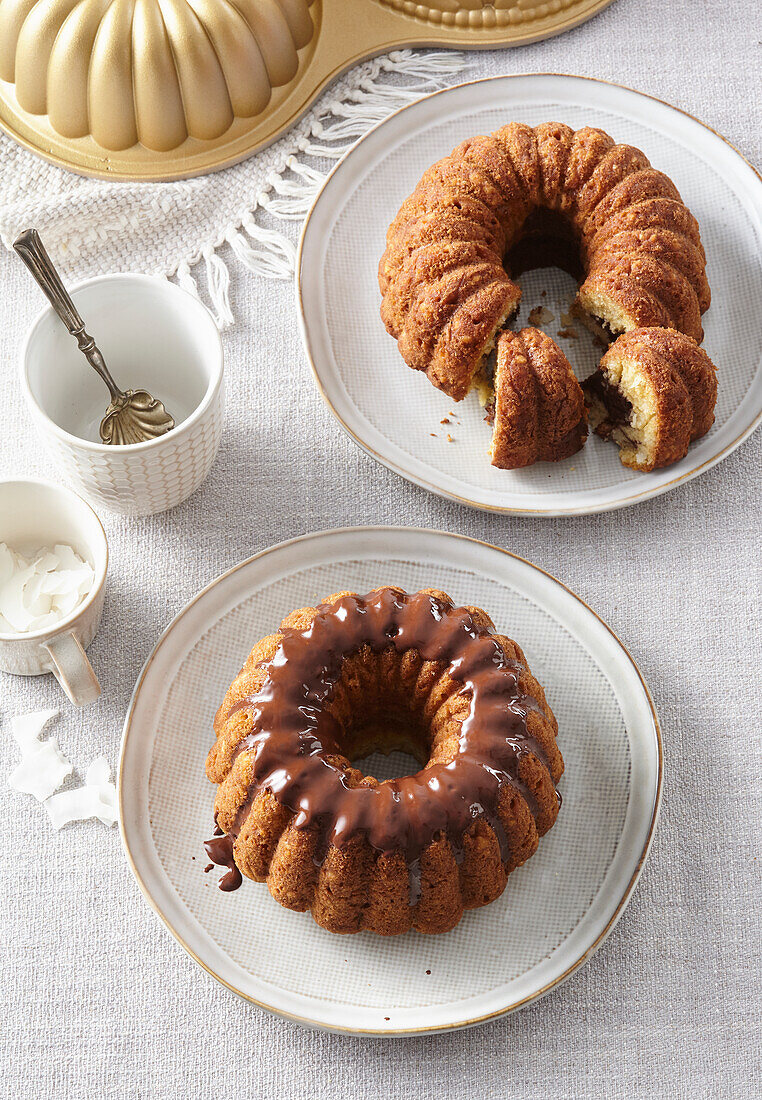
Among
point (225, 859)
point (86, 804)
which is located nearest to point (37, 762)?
point (86, 804)

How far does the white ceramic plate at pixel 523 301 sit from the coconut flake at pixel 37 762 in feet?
2.49

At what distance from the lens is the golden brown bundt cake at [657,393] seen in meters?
1.94

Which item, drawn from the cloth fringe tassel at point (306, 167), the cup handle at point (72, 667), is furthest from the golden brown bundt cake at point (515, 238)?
the cup handle at point (72, 667)

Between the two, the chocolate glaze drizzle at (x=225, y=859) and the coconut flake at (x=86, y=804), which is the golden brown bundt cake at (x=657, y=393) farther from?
the coconut flake at (x=86, y=804)

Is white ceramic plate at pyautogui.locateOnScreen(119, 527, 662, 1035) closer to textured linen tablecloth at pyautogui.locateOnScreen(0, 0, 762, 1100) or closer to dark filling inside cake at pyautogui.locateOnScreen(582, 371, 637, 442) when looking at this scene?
textured linen tablecloth at pyautogui.locateOnScreen(0, 0, 762, 1100)

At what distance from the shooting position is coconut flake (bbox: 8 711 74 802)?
186cm

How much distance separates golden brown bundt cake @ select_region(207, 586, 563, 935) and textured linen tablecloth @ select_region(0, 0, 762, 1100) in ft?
0.78

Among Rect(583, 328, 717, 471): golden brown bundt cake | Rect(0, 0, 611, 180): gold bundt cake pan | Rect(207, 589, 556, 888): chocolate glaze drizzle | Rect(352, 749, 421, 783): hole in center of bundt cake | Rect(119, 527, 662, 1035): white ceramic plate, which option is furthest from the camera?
Rect(0, 0, 611, 180): gold bundt cake pan

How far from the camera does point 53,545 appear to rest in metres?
1.95

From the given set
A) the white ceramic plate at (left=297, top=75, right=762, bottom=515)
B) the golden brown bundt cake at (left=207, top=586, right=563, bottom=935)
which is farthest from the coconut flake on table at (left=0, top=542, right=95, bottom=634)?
the white ceramic plate at (left=297, top=75, right=762, bottom=515)

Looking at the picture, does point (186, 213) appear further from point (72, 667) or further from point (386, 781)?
point (386, 781)

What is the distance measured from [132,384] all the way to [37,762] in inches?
27.5

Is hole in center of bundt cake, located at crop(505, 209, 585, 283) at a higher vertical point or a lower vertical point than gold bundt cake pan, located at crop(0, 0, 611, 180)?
lower

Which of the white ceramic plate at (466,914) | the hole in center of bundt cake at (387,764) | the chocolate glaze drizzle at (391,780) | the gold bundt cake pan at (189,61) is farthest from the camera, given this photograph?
the gold bundt cake pan at (189,61)
